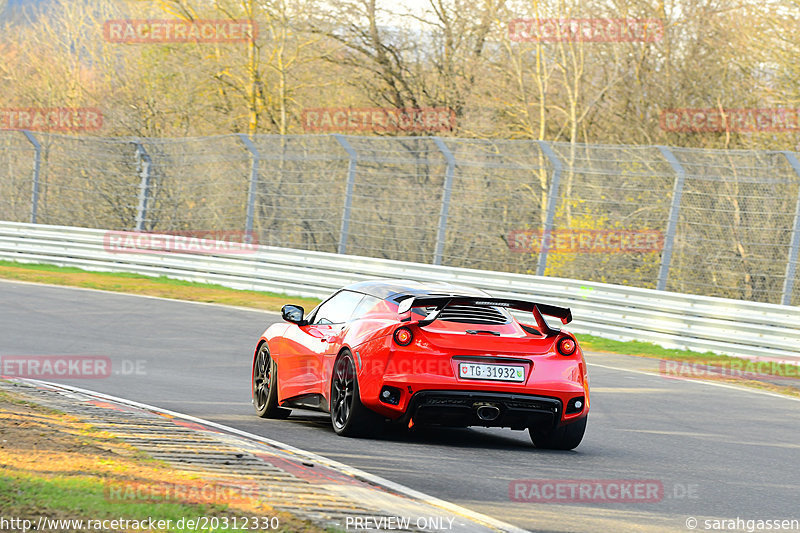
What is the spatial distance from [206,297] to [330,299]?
12578 mm

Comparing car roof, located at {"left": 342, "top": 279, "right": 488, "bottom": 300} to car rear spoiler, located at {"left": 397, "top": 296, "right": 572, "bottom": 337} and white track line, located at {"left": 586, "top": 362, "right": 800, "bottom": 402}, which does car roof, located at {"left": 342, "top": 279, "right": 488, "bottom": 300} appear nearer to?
car rear spoiler, located at {"left": 397, "top": 296, "right": 572, "bottom": 337}

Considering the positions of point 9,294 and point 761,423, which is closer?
point 761,423

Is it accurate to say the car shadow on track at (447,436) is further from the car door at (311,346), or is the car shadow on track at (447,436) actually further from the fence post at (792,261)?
the fence post at (792,261)

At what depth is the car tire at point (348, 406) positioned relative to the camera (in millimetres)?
8195

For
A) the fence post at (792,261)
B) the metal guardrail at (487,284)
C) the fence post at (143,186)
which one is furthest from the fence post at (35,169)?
the fence post at (792,261)

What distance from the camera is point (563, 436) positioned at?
8477mm

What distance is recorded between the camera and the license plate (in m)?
8.03

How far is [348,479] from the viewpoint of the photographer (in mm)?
6555

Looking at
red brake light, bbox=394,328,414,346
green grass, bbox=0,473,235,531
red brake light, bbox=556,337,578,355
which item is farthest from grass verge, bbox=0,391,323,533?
red brake light, bbox=556,337,578,355

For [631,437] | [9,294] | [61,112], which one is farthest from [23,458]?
[61,112]

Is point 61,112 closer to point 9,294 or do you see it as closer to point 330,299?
point 9,294

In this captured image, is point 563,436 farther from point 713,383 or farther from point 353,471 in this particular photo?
point 713,383

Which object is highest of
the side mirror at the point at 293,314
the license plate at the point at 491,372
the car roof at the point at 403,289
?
the car roof at the point at 403,289

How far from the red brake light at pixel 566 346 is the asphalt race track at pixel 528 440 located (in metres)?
0.75
